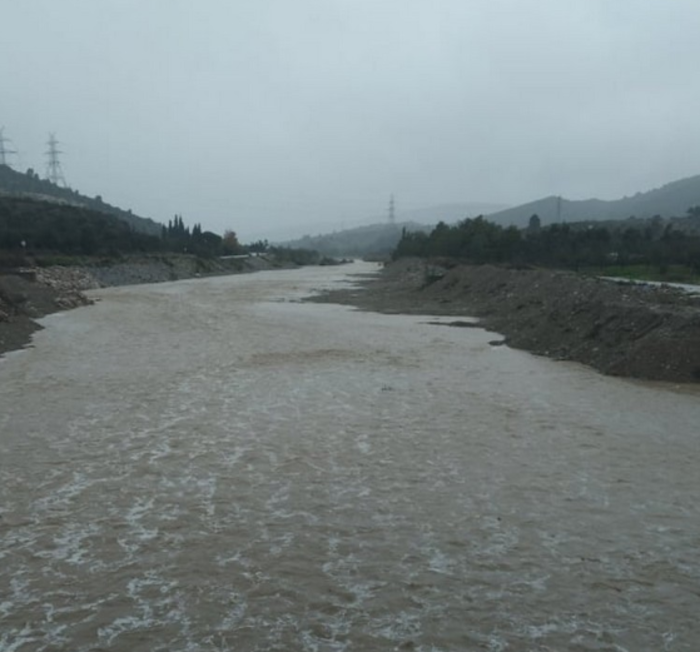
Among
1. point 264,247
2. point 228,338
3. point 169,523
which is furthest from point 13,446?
point 264,247

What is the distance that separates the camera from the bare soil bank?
17.6 metres

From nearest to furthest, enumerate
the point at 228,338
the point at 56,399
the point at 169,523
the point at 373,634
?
the point at 373,634, the point at 169,523, the point at 56,399, the point at 228,338

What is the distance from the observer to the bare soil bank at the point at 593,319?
17.6 meters

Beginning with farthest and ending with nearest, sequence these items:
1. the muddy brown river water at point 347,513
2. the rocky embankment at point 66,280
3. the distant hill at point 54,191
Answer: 1. the distant hill at point 54,191
2. the rocky embankment at point 66,280
3. the muddy brown river water at point 347,513

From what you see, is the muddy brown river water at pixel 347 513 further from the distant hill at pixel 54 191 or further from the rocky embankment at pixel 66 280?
the distant hill at pixel 54 191

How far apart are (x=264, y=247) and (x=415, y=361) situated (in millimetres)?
136034

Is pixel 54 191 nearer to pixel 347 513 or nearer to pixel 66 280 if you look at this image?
pixel 66 280

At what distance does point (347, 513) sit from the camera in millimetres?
8438

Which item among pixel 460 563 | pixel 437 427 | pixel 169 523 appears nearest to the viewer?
pixel 460 563

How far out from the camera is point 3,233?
7038cm

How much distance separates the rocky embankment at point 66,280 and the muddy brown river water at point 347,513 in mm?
10459

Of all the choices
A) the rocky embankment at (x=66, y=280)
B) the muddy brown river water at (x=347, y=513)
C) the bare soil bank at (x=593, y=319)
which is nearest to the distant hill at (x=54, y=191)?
the rocky embankment at (x=66, y=280)

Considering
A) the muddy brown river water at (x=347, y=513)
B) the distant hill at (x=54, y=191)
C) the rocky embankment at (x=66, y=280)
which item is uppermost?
the distant hill at (x=54, y=191)

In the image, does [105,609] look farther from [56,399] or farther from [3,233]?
[3,233]
